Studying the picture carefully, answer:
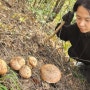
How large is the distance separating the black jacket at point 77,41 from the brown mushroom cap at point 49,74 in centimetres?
80

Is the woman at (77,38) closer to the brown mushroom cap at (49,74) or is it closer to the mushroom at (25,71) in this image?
the brown mushroom cap at (49,74)

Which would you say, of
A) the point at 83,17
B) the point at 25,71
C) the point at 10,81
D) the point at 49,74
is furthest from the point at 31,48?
the point at 83,17

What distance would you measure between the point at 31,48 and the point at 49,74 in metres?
0.68

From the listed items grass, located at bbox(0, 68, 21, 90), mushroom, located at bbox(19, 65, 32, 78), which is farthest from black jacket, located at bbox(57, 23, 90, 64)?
grass, located at bbox(0, 68, 21, 90)

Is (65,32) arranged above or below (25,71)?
above

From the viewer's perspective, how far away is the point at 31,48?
4.38 m

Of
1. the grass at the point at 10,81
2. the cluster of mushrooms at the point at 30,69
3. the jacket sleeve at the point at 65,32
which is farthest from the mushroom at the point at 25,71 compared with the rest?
the jacket sleeve at the point at 65,32

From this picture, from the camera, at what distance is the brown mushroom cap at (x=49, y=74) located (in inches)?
154

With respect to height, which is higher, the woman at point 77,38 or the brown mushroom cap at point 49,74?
the woman at point 77,38

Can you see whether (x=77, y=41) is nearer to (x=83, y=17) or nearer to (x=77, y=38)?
(x=77, y=38)

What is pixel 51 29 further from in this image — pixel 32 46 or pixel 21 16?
pixel 32 46

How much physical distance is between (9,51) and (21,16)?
1.28 metres

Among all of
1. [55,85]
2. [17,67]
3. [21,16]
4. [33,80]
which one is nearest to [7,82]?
[17,67]

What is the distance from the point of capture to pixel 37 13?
5684 mm
